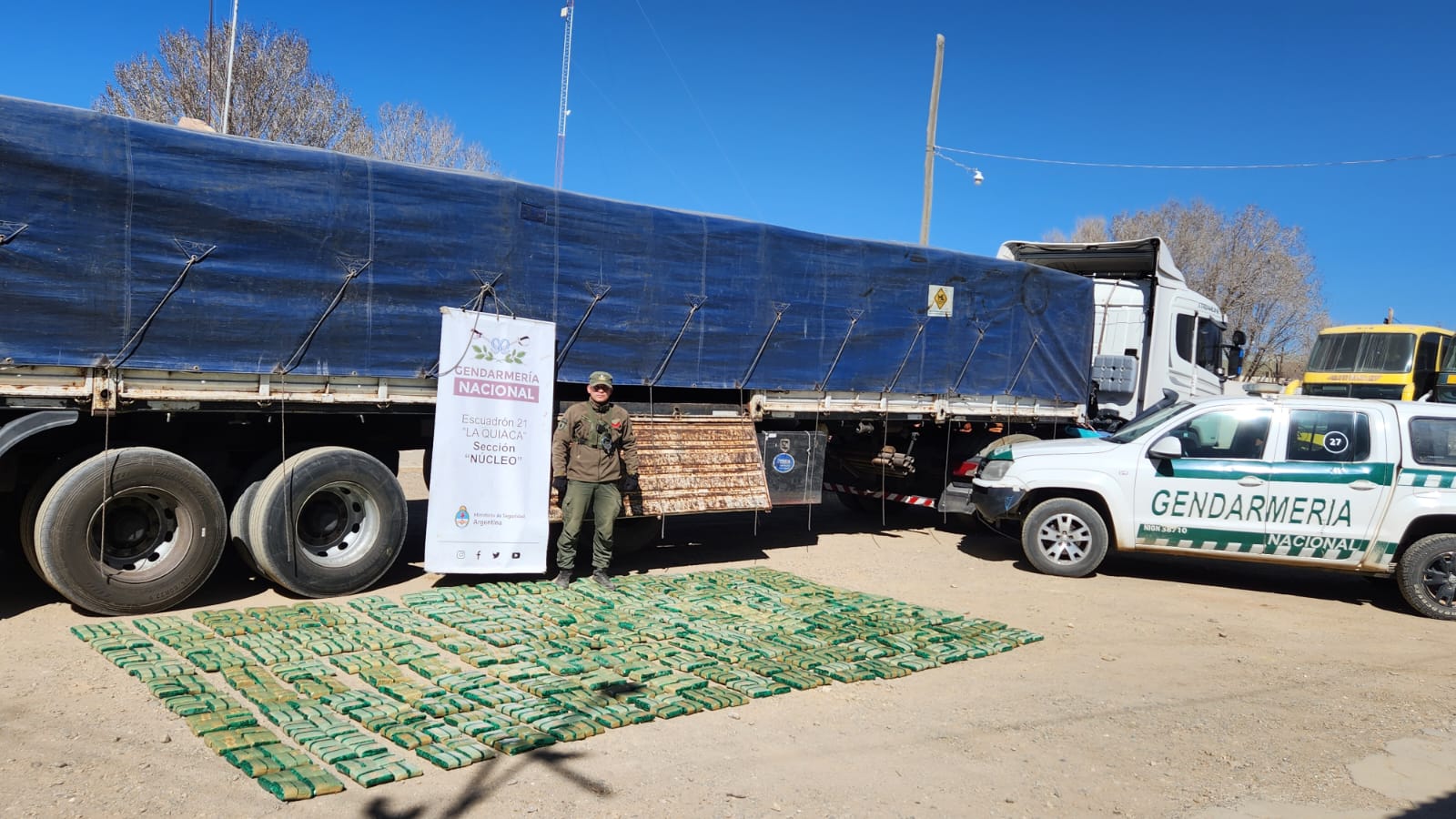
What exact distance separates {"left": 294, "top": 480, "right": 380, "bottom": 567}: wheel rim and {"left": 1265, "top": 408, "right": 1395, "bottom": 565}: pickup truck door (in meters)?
7.93

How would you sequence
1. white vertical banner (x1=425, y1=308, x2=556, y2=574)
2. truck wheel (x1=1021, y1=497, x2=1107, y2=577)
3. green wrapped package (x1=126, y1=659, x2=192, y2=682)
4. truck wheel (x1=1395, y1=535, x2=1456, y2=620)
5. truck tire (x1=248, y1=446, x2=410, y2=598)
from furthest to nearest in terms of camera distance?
truck wheel (x1=1021, y1=497, x2=1107, y2=577), truck wheel (x1=1395, y1=535, x2=1456, y2=620), white vertical banner (x1=425, y1=308, x2=556, y2=574), truck tire (x1=248, y1=446, x2=410, y2=598), green wrapped package (x1=126, y1=659, x2=192, y2=682)

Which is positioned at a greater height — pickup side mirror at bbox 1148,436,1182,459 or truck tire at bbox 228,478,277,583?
pickup side mirror at bbox 1148,436,1182,459

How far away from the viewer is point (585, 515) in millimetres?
8141

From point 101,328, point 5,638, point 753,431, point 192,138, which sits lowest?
point 5,638

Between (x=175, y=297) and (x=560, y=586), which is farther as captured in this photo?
(x=560, y=586)

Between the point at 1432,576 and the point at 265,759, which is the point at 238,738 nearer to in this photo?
the point at 265,759

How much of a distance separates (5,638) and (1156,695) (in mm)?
7205

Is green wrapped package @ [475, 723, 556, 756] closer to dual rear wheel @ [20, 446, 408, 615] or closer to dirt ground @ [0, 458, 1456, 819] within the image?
dirt ground @ [0, 458, 1456, 819]

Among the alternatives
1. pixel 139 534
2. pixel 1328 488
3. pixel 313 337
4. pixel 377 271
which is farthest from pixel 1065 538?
pixel 139 534

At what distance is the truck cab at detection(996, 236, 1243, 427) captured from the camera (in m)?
12.4

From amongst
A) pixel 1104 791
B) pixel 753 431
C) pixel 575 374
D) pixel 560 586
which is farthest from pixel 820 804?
pixel 753 431

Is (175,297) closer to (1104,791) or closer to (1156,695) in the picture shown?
(1104,791)

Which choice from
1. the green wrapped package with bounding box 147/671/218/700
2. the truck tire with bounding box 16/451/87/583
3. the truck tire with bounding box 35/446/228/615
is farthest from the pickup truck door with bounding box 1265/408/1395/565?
the truck tire with bounding box 16/451/87/583

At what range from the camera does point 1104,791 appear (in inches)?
170
